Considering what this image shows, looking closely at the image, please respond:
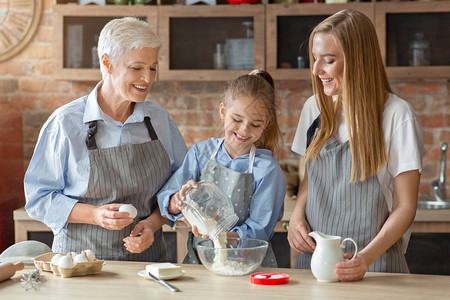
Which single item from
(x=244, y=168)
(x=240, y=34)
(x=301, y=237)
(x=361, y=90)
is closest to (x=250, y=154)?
(x=244, y=168)

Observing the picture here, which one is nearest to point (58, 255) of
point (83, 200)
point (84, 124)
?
point (83, 200)

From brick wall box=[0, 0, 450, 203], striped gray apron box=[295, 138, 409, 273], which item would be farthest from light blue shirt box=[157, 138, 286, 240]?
brick wall box=[0, 0, 450, 203]

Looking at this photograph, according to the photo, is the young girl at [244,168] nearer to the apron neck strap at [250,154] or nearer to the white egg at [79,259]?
the apron neck strap at [250,154]

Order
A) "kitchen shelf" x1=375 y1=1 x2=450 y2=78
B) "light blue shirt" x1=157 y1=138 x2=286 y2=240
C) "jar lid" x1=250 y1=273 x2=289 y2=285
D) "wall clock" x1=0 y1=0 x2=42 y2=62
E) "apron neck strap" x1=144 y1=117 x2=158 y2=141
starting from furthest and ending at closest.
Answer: "wall clock" x1=0 y1=0 x2=42 y2=62 < "kitchen shelf" x1=375 y1=1 x2=450 y2=78 < "apron neck strap" x1=144 y1=117 x2=158 y2=141 < "light blue shirt" x1=157 y1=138 x2=286 y2=240 < "jar lid" x1=250 y1=273 x2=289 y2=285

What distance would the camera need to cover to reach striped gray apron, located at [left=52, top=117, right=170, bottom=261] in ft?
6.74

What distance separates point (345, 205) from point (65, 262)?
89cm

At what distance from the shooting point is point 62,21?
353cm

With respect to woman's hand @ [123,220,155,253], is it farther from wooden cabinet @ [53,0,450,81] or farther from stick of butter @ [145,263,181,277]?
wooden cabinet @ [53,0,450,81]

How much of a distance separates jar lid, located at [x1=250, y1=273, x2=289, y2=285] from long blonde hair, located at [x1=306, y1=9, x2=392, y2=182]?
427 millimetres

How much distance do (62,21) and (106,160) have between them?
5.74ft

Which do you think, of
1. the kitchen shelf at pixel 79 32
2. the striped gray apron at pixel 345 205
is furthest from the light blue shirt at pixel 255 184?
the kitchen shelf at pixel 79 32

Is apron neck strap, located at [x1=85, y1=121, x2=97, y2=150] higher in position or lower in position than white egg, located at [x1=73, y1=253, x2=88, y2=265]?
higher

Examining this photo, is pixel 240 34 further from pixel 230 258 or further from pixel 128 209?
pixel 230 258

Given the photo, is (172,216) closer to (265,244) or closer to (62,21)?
(265,244)
